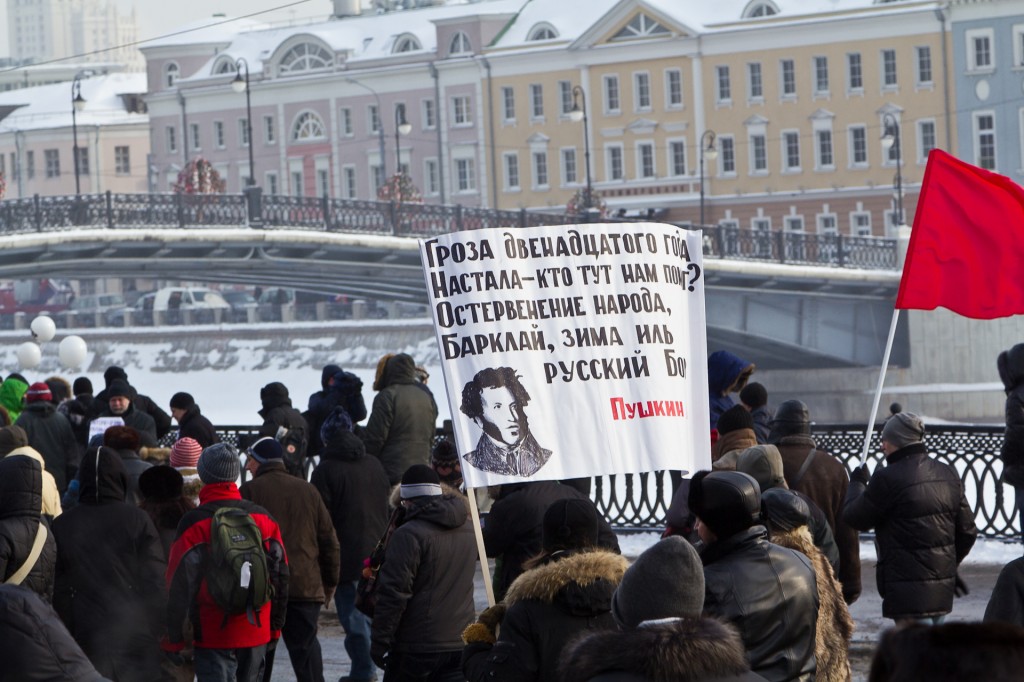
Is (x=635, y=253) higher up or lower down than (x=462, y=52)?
lower down

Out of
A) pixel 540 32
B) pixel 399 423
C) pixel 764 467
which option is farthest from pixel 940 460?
pixel 540 32

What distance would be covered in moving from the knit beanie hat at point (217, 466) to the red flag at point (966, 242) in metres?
3.33

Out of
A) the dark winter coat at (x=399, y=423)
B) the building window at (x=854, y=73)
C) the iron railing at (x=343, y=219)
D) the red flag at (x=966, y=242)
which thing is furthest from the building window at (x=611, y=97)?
the red flag at (x=966, y=242)

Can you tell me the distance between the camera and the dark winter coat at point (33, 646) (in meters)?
4.79

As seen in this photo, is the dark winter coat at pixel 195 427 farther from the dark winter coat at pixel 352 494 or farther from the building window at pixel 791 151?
the building window at pixel 791 151

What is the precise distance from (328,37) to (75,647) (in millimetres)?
72854

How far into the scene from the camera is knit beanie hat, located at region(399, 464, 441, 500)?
259 inches

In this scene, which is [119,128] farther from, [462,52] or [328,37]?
[462,52]

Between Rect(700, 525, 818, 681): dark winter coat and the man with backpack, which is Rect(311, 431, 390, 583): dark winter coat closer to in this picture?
the man with backpack

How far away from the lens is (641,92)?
225ft

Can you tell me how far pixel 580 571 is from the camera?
482 cm

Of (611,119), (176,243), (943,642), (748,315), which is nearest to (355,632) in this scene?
(943,642)

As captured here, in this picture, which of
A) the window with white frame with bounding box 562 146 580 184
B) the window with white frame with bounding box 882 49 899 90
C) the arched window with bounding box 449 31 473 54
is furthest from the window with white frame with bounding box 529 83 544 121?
the window with white frame with bounding box 882 49 899 90

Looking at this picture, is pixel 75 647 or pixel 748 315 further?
pixel 748 315
